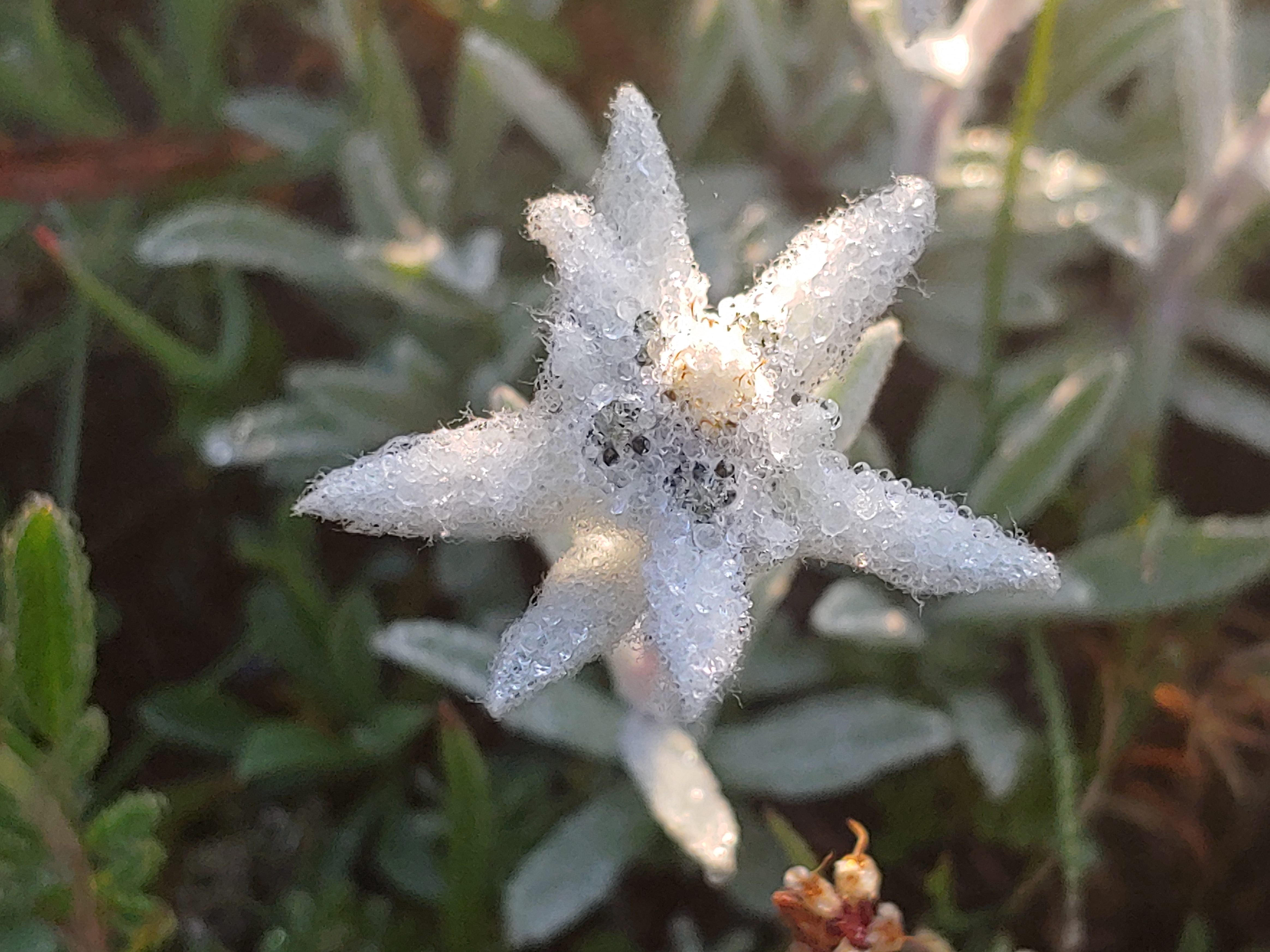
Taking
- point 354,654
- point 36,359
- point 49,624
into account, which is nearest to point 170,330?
point 36,359

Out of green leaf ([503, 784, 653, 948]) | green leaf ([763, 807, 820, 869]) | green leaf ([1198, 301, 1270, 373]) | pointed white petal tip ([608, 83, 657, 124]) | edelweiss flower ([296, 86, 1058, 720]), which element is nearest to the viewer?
edelweiss flower ([296, 86, 1058, 720])

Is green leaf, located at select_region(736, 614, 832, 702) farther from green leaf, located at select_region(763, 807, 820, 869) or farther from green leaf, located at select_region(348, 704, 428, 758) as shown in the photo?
green leaf, located at select_region(348, 704, 428, 758)

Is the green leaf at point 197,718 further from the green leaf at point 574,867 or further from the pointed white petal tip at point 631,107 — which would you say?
the pointed white petal tip at point 631,107

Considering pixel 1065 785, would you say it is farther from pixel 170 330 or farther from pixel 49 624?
pixel 170 330

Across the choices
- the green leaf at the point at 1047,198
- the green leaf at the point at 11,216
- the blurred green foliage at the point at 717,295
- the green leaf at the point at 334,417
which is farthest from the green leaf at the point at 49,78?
the green leaf at the point at 1047,198

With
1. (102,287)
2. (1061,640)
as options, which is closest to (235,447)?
(102,287)

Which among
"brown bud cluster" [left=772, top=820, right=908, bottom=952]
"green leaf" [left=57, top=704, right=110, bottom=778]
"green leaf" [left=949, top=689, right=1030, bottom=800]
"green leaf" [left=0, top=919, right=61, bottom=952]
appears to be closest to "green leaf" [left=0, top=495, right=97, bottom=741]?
"green leaf" [left=57, top=704, right=110, bottom=778]

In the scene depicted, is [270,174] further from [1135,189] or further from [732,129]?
[1135,189]
